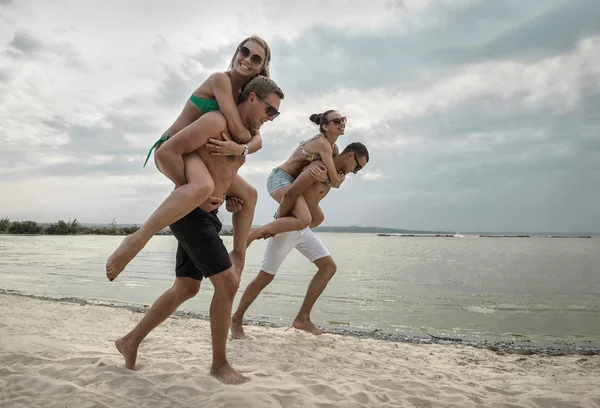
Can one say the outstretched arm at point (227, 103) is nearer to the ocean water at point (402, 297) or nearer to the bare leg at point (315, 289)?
the bare leg at point (315, 289)

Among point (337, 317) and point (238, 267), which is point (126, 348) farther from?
point (337, 317)

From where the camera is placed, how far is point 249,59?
397cm

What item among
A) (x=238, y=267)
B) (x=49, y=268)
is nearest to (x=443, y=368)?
(x=238, y=267)

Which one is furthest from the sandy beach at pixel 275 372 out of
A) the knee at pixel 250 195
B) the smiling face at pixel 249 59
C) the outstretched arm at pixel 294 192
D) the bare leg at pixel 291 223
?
the smiling face at pixel 249 59

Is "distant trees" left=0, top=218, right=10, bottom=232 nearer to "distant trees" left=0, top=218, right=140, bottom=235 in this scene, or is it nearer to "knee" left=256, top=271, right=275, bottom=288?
"distant trees" left=0, top=218, right=140, bottom=235

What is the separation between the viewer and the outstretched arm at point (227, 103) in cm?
363

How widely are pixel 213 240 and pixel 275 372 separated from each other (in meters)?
1.42

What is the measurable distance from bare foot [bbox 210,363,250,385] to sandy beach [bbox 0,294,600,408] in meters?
0.06

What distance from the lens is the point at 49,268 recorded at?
1458cm

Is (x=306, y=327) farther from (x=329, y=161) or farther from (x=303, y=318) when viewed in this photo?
(x=329, y=161)

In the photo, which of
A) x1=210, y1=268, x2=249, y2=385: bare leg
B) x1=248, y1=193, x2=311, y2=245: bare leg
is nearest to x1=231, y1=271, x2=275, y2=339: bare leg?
x1=248, y1=193, x2=311, y2=245: bare leg

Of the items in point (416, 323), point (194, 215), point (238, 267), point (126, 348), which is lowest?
point (416, 323)

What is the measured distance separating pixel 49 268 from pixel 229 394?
44.5 ft

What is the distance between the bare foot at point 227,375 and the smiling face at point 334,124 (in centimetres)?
346
